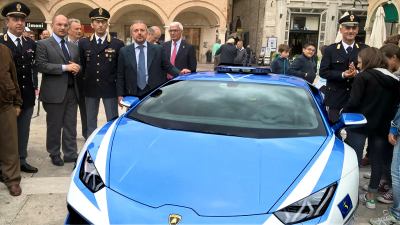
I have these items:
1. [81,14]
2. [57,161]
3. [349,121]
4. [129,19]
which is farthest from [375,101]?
[81,14]

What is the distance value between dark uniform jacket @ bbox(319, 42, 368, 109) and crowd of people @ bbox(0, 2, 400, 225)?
1 cm

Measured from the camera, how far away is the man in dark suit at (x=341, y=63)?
17.2ft

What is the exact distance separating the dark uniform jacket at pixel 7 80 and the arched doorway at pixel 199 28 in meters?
25.0

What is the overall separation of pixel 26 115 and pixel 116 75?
4.31ft

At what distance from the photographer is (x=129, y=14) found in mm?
29109

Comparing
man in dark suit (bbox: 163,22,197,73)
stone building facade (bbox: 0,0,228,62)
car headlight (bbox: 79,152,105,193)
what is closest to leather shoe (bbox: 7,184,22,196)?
car headlight (bbox: 79,152,105,193)

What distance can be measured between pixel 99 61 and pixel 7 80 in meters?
1.52

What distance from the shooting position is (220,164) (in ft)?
8.47

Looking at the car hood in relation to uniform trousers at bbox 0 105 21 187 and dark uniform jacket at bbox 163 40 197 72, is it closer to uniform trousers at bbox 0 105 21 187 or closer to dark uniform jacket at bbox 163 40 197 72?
uniform trousers at bbox 0 105 21 187

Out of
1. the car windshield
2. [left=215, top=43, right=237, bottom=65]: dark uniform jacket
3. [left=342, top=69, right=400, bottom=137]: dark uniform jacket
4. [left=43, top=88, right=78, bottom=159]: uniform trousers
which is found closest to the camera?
the car windshield

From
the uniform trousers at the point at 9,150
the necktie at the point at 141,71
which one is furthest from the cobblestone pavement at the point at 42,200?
the necktie at the point at 141,71

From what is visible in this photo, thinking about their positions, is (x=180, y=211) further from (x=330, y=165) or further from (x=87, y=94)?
(x=87, y=94)

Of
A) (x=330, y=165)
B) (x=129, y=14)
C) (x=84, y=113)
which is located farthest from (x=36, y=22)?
(x=330, y=165)

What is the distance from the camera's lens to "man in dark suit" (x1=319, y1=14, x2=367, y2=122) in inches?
206
